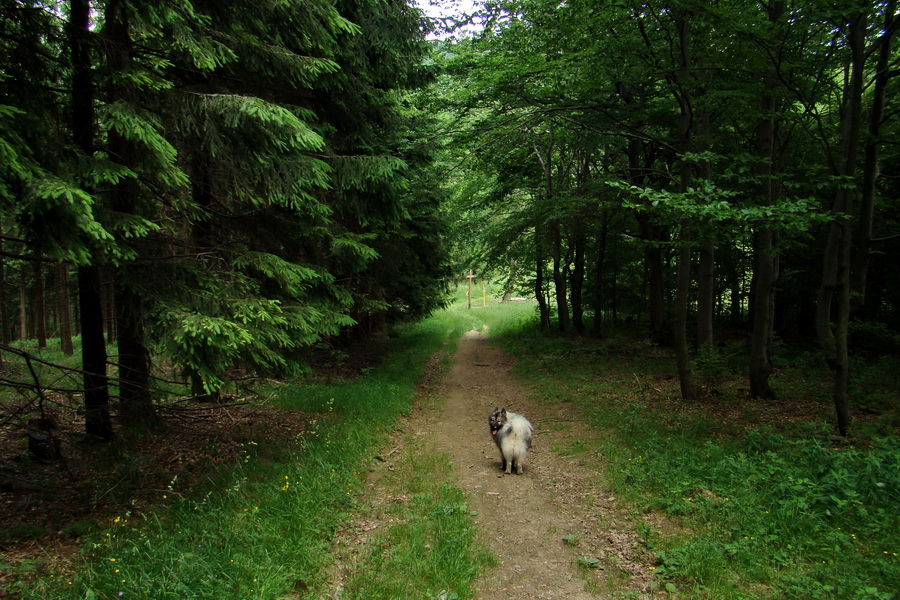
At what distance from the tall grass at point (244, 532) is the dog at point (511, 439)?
6.74ft

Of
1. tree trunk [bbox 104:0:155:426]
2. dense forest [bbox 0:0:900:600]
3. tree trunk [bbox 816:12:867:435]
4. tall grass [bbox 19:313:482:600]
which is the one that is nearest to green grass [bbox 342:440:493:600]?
dense forest [bbox 0:0:900:600]

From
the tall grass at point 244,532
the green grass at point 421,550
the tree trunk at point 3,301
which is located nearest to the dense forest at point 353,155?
the tree trunk at point 3,301

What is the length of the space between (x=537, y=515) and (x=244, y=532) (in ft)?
10.4

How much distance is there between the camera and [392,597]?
382cm

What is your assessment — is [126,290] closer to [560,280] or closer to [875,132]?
[875,132]

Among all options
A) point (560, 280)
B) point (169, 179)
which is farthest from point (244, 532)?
point (560, 280)

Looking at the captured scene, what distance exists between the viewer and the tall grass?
3.51 meters

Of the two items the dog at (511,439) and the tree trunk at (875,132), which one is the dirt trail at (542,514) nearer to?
the dog at (511,439)

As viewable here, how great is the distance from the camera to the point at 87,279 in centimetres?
547

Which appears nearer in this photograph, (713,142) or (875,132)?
(875,132)

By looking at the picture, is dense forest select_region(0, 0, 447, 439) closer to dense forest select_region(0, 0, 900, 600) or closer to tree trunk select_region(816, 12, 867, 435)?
dense forest select_region(0, 0, 900, 600)

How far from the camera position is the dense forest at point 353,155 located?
4684mm

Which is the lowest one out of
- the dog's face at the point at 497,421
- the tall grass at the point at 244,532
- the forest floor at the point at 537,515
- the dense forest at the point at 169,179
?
the forest floor at the point at 537,515

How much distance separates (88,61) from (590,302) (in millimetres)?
18793
